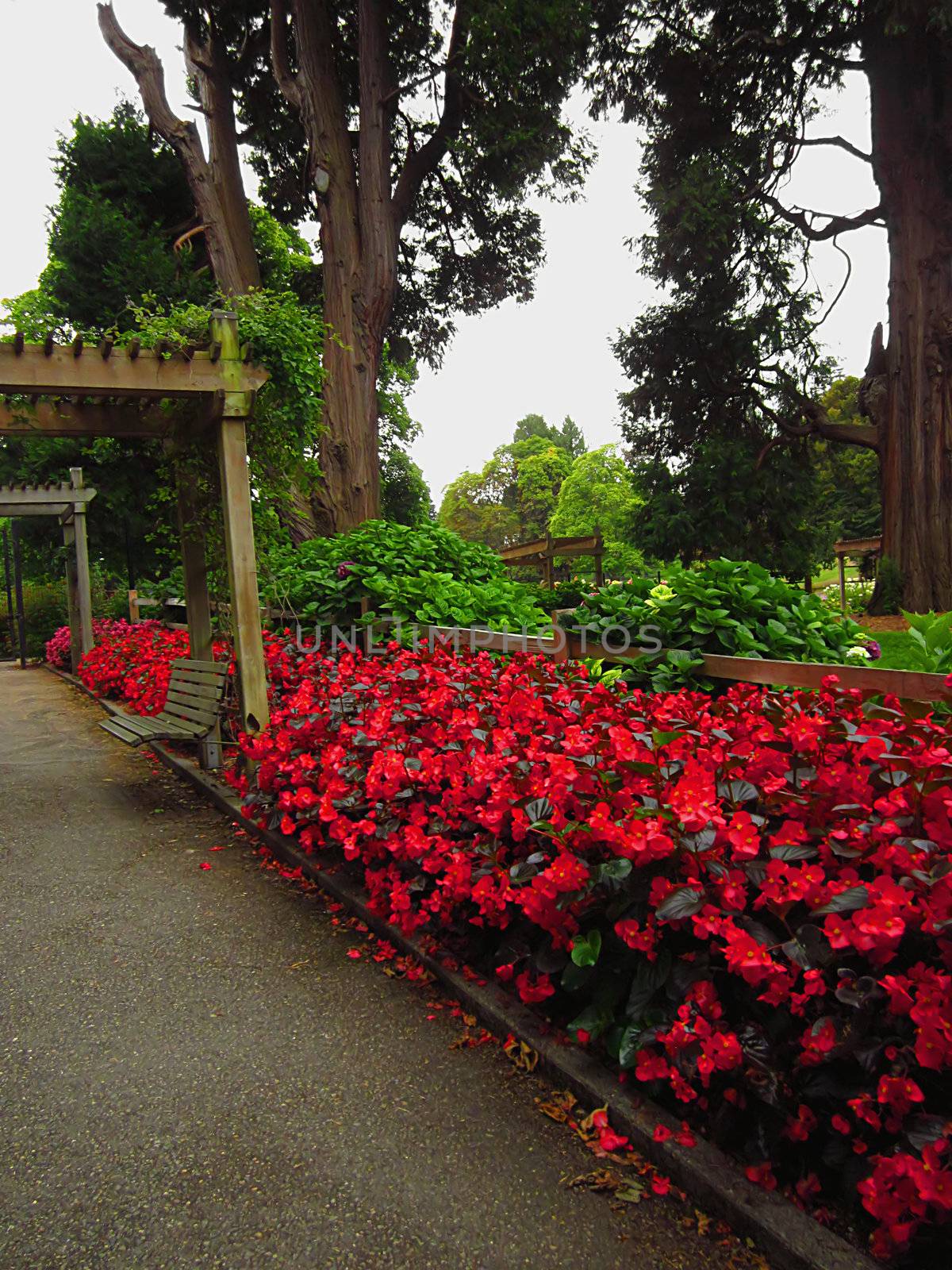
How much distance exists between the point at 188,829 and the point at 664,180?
12964mm

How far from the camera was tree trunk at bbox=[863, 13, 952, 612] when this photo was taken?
11570 millimetres

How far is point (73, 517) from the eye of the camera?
11789mm

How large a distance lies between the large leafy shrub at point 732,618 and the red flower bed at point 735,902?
4.81 ft

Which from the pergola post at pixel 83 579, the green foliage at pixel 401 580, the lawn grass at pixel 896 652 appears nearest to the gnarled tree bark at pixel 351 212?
the green foliage at pixel 401 580

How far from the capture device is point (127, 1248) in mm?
1590

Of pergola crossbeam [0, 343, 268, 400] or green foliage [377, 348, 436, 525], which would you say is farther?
green foliage [377, 348, 436, 525]

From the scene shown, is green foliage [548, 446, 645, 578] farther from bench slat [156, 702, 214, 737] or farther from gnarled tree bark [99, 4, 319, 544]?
bench slat [156, 702, 214, 737]

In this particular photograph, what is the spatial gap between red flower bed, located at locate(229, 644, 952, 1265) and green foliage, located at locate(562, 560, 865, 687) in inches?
57.1

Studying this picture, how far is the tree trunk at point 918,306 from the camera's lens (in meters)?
11.6

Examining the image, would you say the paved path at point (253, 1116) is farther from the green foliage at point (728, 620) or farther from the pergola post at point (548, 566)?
the pergola post at point (548, 566)

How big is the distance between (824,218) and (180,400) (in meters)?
12.4

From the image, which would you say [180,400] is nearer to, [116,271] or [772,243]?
[116,271]

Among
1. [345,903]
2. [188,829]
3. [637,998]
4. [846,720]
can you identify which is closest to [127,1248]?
[637,998]

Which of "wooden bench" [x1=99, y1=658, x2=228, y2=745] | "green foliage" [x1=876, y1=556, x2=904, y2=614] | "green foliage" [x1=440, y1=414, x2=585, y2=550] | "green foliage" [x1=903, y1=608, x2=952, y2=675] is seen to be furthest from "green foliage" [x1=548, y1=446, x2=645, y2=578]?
"green foliage" [x1=903, y1=608, x2=952, y2=675]
